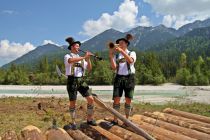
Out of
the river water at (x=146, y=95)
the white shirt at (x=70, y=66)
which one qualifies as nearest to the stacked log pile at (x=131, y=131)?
the white shirt at (x=70, y=66)

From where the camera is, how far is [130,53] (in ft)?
32.0

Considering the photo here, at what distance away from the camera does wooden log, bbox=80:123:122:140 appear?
9.00 metres

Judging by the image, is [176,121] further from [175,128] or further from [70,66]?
[70,66]

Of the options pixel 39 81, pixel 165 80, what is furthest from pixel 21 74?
pixel 165 80

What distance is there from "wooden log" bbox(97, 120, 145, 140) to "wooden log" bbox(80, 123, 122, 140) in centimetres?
16

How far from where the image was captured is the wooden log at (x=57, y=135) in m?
8.52

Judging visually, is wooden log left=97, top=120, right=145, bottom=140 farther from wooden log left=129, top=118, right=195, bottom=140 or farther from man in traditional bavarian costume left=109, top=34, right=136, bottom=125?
wooden log left=129, top=118, right=195, bottom=140

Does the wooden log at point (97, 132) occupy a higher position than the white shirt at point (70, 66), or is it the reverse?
the white shirt at point (70, 66)

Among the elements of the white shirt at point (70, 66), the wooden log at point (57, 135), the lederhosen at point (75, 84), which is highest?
the white shirt at point (70, 66)

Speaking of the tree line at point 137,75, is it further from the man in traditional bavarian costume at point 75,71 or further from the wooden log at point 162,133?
the man in traditional bavarian costume at point 75,71

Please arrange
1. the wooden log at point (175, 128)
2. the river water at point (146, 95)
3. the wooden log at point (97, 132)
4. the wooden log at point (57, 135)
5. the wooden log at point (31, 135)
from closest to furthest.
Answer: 1. the wooden log at point (31, 135)
2. the wooden log at point (57, 135)
3. the wooden log at point (175, 128)
4. the wooden log at point (97, 132)
5. the river water at point (146, 95)

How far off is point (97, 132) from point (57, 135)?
1.18m

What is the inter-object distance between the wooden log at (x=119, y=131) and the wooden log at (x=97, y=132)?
0.52 feet

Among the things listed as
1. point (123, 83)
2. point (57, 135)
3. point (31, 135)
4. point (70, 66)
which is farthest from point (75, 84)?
point (31, 135)
